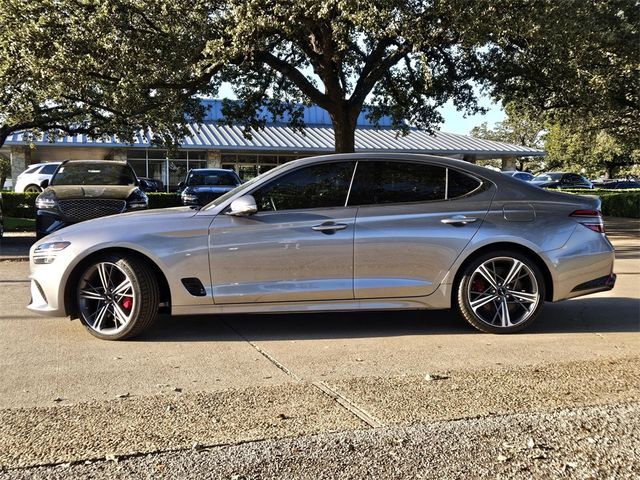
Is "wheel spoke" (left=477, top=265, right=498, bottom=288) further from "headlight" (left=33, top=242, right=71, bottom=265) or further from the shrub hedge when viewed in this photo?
the shrub hedge

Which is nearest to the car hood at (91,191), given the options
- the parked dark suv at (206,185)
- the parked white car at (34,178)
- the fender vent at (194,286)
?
the parked dark suv at (206,185)

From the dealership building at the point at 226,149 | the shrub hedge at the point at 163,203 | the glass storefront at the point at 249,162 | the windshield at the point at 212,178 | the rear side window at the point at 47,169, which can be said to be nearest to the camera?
the windshield at the point at 212,178

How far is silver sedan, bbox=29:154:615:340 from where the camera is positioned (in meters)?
5.11

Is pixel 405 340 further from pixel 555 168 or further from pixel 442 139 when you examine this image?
pixel 555 168

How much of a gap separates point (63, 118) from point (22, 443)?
56.5ft

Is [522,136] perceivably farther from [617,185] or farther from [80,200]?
[80,200]

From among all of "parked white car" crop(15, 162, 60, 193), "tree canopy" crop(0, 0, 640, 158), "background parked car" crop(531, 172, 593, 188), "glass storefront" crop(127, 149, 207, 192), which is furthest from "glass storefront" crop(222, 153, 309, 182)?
"tree canopy" crop(0, 0, 640, 158)

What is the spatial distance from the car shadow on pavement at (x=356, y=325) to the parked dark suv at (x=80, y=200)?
4.92m

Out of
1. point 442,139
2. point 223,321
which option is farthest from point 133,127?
point 442,139

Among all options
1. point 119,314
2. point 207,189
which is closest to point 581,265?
point 119,314

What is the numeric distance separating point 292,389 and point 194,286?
5.11ft

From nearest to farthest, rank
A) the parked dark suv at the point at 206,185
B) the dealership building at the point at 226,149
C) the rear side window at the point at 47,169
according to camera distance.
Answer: the parked dark suv at the point at 206,185, the rear side window at the point at 47,169, the dealership building at the point at 226,149

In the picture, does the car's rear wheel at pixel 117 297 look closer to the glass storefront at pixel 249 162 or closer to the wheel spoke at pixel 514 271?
the wheel spoke at pixel 514 271

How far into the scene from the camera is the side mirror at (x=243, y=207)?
509 centimetres
